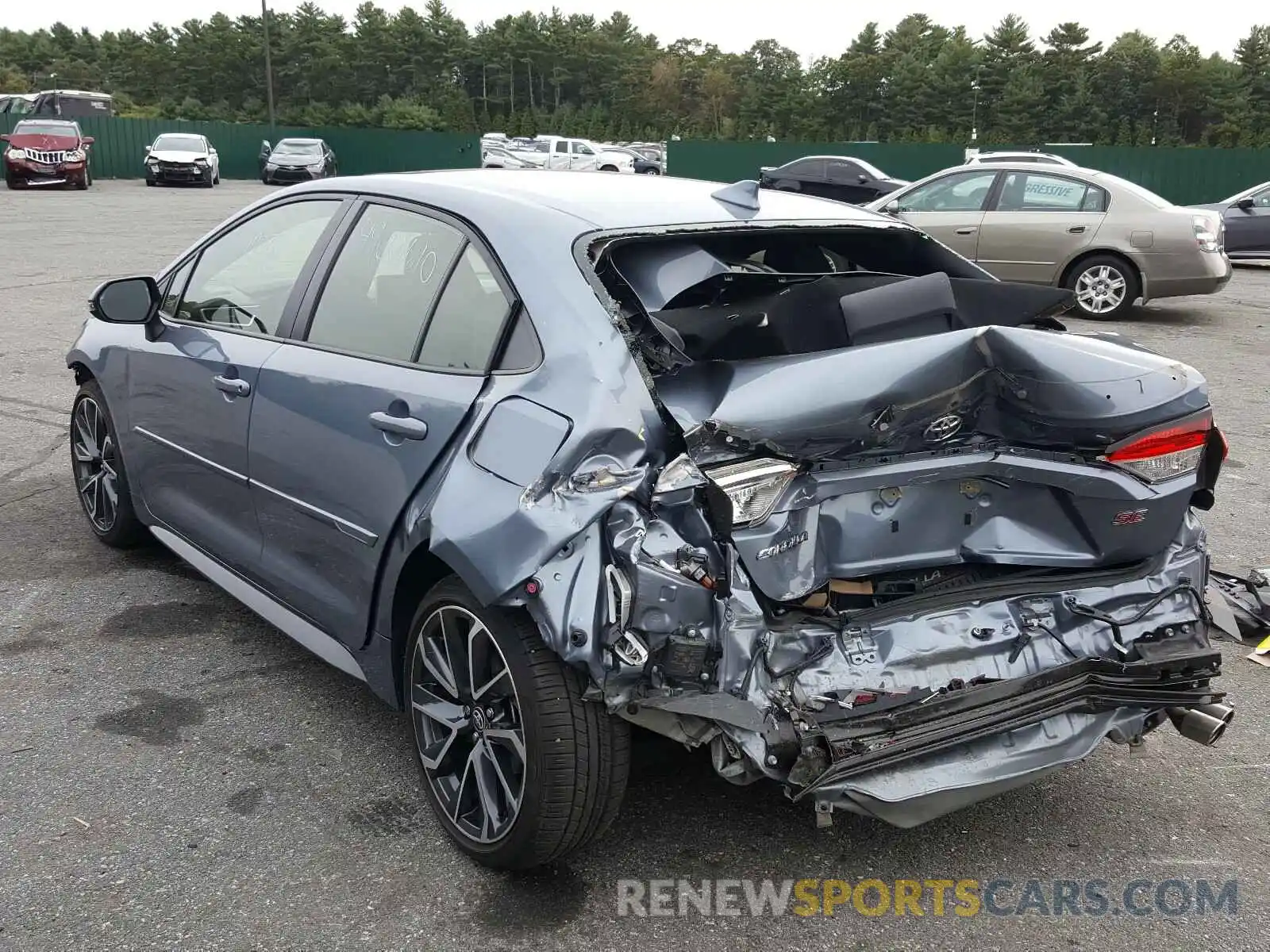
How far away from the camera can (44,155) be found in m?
29.9

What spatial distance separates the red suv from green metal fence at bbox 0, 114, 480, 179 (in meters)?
8.71

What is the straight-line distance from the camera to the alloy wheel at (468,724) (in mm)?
2738

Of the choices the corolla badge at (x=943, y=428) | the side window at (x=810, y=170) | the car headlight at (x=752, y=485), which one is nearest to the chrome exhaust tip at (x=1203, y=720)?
the corolla badge at (x=943, y=428)

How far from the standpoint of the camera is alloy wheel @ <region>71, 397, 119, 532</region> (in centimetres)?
478

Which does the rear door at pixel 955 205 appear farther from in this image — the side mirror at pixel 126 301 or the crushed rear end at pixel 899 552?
the crushed rear end at pixel 899 552

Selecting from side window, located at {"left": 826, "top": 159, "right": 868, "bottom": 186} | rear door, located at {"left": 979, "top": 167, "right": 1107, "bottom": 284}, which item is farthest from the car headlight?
side window, located at {"left": 826, "top": 159, "right": 868, "bottom": 186}

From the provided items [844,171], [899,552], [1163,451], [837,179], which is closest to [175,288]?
[899,552]

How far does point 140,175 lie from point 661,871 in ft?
143

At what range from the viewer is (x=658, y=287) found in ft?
9.97

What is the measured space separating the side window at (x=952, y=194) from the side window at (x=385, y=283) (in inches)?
407

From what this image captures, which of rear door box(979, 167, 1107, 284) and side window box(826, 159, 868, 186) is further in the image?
side window box(826, 159, 868, 186)

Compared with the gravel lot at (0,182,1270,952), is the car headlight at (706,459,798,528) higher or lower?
higher

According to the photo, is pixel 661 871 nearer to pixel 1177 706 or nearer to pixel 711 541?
pixel 711 541

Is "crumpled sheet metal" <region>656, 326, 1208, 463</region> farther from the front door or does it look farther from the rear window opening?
the front door
